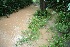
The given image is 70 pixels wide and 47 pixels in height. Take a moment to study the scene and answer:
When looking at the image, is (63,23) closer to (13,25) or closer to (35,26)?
(35,26)

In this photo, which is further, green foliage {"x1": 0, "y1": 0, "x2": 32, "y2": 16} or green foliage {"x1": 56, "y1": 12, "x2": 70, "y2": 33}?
green foliage {"x1": 0, "y1": 0, "x2": 32, "y2": 16}

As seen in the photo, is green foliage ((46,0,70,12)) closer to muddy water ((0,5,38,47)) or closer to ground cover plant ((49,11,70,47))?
ground cover plant ((49,11,70,47))

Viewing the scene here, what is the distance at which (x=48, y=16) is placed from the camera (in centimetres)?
1052

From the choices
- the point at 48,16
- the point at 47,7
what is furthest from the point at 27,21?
the point at 47,7

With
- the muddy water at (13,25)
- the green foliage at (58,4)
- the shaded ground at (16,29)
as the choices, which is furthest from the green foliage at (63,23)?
the muddy water at (13,25)

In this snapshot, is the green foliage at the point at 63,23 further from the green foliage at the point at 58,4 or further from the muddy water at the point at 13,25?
the muddy water at the point at 13,25

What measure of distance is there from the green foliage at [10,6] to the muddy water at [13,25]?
390 millimetres

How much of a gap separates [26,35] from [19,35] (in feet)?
1.18

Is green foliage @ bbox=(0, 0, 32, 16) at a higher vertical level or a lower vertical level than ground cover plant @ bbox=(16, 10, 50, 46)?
higher

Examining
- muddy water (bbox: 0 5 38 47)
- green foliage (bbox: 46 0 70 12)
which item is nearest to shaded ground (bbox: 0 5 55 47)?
muddy water (bbox: 0 5 38 47)

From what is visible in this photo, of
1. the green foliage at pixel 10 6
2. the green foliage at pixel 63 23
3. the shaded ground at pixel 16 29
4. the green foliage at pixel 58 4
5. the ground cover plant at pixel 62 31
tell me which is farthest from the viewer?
the green foliage at pixel 10 6

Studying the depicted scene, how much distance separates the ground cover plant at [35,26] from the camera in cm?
824

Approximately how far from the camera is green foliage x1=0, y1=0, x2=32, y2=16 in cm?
1116

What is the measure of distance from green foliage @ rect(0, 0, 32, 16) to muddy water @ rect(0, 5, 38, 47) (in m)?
0.39
